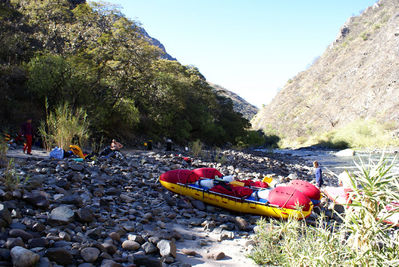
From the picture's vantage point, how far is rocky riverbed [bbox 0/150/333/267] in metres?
3.06

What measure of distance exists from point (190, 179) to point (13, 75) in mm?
11576

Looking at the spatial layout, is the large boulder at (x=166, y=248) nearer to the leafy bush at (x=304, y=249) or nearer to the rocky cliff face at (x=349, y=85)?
the leafy bush at (x=304, y=249)

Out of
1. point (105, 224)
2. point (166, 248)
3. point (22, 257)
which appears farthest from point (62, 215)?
point (166, 248)

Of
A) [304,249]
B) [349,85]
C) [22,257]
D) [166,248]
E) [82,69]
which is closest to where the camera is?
[22,257]

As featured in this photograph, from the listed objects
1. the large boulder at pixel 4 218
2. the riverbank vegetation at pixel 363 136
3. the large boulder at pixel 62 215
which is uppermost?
the riverbank vegetation at pixel 363 136

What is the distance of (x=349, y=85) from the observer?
50438mm

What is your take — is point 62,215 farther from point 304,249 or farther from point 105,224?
point 304,249

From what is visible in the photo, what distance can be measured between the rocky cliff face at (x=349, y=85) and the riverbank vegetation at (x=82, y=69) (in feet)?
111

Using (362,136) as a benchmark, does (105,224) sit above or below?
below

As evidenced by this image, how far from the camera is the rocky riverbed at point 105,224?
306 cm

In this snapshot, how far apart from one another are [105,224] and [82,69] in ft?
37.6

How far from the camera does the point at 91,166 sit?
23.7 ft

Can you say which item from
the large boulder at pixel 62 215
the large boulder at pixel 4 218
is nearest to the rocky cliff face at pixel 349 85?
the large boulder at pixel 62 215

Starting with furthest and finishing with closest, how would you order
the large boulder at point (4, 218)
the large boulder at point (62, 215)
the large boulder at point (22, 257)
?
the large boulder at point (62, 215), the large boulder at point (4, 218), the large boulder at point (22, 257)
